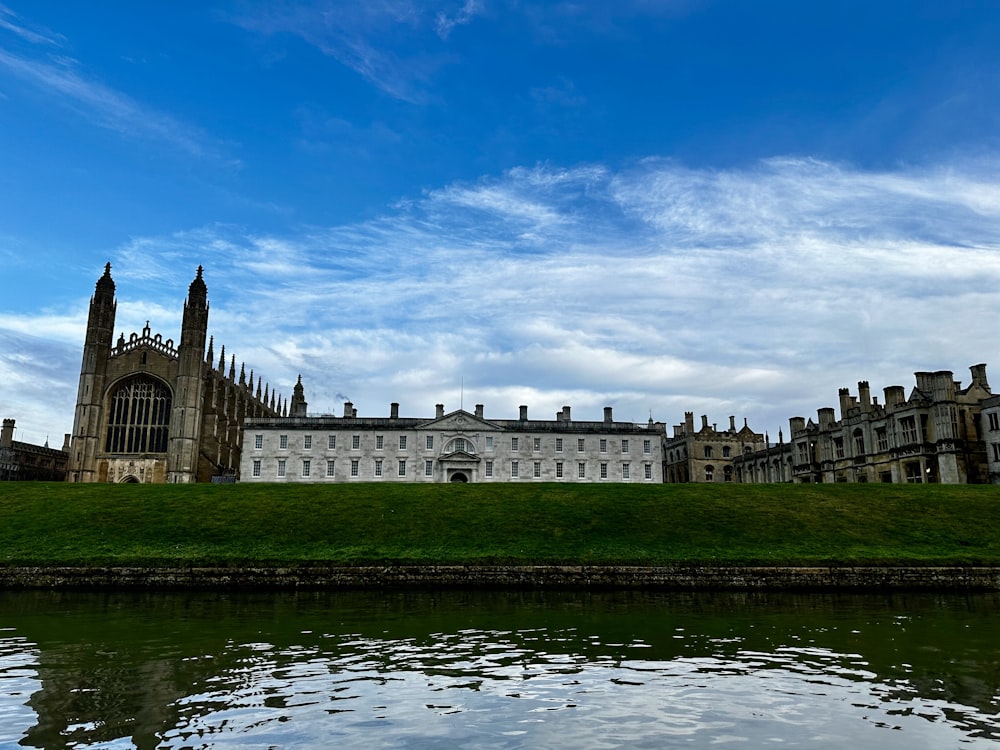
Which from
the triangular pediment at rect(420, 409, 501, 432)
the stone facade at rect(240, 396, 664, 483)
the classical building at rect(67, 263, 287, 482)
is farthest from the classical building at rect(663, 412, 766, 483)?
the classical building at rect(67, 263, 287, 482)

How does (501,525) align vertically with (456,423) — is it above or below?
below

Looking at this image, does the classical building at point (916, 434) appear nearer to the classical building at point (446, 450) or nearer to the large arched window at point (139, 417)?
the classical building at point (446, 450)

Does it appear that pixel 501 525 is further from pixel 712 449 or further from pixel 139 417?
pixel 712 449

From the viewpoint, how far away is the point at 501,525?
135ft

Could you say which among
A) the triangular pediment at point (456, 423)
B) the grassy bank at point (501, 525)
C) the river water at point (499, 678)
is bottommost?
the river water at point (499, 678)

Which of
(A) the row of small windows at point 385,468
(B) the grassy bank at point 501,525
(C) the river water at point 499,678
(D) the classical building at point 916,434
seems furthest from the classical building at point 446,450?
(C) the river water at point 499,678

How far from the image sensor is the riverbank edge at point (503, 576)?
31.3 meters

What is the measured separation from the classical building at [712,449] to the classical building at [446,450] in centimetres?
2062

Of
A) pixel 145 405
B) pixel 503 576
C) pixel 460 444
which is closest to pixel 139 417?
pixel 145 405

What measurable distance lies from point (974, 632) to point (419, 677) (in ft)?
48.0

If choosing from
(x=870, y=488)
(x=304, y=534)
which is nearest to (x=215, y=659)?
(x=304, y=534)

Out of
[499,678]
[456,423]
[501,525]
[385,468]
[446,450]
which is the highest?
[456,423]

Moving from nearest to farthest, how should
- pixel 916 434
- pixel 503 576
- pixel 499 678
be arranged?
pixel 499 678 < pixel 503 576 < pixel 916 434

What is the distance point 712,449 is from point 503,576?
3009 inches
